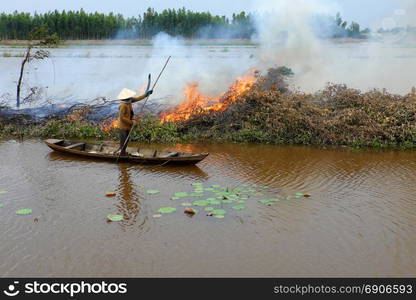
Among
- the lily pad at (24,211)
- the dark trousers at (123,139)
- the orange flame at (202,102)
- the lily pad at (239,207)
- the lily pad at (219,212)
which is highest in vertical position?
the orange flame at (202,102)

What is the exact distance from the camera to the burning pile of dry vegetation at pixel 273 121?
1525cm

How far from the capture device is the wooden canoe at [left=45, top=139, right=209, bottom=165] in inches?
460

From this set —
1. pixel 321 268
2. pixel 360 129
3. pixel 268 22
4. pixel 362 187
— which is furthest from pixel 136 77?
pixel 321 268

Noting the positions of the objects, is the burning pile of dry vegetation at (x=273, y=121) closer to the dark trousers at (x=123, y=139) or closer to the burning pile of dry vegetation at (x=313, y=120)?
the burning pile of dry vegetation at (x=313, y=120)

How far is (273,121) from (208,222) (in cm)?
793

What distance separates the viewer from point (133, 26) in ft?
121

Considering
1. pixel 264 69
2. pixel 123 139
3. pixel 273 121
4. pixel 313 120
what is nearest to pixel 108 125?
pixel 123 139

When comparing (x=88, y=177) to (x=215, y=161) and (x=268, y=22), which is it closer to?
(x=215, y=161)

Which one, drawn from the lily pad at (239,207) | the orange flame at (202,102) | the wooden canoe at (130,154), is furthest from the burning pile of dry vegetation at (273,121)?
the lily pad at (239,207)

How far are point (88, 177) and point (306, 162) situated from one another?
19.8 feet

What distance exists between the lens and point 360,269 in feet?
22.0

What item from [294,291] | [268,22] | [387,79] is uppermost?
[268,22]

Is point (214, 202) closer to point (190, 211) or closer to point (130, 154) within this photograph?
point (190, 211)

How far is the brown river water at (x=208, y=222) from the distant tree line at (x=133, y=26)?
1307 centimetres
